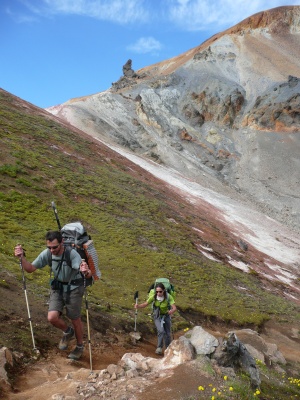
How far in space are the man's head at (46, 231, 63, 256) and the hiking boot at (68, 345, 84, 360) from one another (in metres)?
2.82

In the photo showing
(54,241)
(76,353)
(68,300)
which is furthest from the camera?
(76,353)

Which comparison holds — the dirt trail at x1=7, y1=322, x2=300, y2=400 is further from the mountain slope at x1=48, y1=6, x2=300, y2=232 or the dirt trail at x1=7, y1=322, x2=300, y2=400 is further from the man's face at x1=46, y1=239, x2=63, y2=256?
the mountain slope at x1=48, y1=6, x2=300, y2=232

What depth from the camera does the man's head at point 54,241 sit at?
9.28m

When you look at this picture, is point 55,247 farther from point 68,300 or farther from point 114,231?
point 114,231

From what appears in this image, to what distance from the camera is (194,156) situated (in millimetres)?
91688

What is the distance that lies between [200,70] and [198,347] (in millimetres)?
119248

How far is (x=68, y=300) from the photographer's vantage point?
9.90m

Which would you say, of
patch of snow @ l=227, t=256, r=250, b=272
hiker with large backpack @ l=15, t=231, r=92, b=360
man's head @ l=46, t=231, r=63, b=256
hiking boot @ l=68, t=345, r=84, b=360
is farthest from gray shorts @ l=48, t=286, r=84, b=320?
patch of snow @ l=227, t=256, r=250, b=272

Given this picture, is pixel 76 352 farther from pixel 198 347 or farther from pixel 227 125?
pixel 227 125

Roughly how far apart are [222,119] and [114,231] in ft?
278

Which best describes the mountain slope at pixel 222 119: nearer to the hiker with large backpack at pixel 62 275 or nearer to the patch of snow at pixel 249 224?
the patch of snow at pixel 249 224

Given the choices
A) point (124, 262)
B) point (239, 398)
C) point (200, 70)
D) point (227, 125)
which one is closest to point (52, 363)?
point (239, 398)

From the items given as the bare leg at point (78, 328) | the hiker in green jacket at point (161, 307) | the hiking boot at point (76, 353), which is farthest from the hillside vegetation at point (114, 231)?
the hiker in green jacket at point (161, 307)

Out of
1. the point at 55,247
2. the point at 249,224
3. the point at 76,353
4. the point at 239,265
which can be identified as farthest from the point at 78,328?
the point at 249,224
